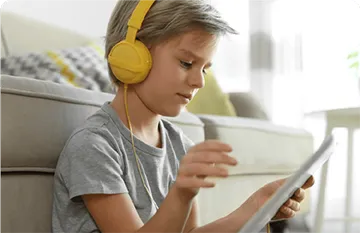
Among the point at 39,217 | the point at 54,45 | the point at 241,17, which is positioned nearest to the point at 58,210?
the point at 39,217

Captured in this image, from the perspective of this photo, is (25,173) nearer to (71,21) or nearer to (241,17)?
(71,21)

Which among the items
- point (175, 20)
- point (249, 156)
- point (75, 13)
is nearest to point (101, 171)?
point (175, 20)

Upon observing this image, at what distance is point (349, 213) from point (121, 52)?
78 cm

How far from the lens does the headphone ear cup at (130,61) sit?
79 centimetres

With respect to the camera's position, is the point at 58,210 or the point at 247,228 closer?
the point at 247,228

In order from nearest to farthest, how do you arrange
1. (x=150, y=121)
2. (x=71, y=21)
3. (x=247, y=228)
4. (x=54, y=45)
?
1. (x=247, y=228)
2. (x=150, y=121)
3. (x=54, y=45)
4. (x=71, y=21)

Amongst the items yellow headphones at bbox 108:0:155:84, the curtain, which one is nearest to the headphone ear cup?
yellow headphones at bbox 108:0:155:84

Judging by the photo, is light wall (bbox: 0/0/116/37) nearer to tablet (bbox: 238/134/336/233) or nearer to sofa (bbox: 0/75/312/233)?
sofa (bbox: 0/75/312/233)

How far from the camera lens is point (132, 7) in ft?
2.71

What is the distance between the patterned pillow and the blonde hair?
40 centimetres

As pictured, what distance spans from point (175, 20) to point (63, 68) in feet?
1.62

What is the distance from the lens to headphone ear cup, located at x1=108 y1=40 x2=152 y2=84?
0.79 m

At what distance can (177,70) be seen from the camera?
31.2 inches

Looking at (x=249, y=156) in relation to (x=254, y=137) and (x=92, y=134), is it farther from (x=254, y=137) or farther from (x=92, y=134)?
(x=92, y=134)
